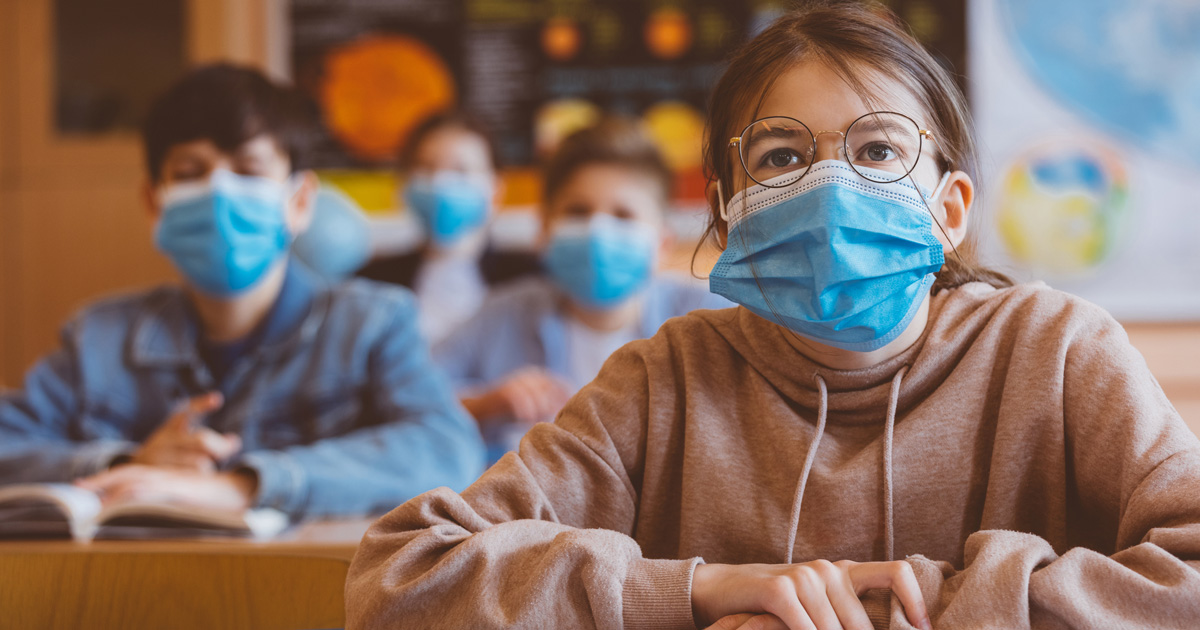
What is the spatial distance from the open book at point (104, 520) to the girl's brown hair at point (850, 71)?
693 millimetres

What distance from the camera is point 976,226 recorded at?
96 cm

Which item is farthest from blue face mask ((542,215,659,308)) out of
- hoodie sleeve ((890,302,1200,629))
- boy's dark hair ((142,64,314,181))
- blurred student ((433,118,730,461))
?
hoodie sleeve ((890,302,1200,629))

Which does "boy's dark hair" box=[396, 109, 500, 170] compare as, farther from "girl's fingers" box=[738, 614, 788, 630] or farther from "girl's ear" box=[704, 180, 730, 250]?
"girl's fingers" box=[738, 614, 788, 630]

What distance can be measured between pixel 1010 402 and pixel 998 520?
99 mm

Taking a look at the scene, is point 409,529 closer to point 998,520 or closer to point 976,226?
point 998,520

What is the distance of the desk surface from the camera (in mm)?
945

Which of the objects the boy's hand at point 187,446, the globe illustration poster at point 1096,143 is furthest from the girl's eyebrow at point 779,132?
the globe illustration poster at point 1096,143

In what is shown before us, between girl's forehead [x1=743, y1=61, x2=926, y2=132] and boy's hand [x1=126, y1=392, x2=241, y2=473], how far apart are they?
0.89 meters

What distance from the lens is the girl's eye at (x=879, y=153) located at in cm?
82

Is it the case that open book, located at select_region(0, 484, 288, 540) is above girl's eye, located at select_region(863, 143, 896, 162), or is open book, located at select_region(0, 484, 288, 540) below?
below

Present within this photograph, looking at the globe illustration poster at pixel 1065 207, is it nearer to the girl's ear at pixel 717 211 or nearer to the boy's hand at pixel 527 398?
the boy's hand at pixel 527 398

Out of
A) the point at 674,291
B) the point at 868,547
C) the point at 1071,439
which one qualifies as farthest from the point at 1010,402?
the point at 674,291

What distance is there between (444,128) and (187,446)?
162cm

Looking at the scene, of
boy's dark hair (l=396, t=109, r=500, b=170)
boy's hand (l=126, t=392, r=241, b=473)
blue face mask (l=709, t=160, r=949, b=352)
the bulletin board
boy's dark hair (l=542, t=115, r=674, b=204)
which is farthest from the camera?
the bulletin board
